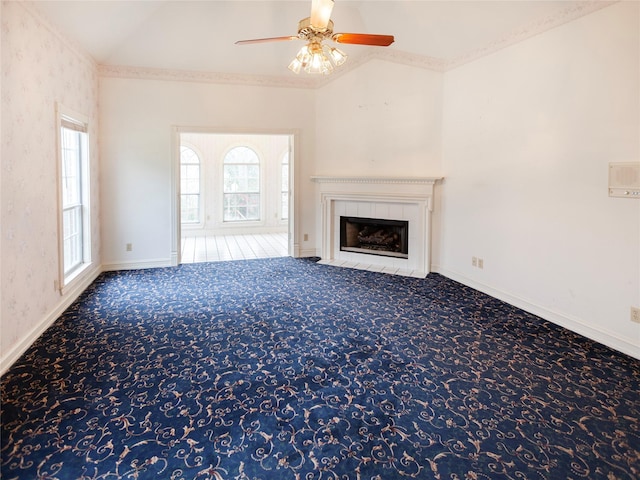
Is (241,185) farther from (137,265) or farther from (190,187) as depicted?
(137,265)

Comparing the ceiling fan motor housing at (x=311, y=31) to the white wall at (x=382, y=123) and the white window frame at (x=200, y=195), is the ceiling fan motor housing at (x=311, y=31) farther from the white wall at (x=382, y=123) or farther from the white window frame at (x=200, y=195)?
the white window frame at (x=200, y=195)

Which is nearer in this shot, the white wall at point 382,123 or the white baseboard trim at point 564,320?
the white baseboard trim at point 564,320

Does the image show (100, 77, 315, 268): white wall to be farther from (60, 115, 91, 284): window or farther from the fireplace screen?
the fireplace screen

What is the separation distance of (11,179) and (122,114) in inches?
125

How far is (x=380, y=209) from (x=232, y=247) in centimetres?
336

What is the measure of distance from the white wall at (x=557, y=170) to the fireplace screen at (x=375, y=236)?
3.64 feet

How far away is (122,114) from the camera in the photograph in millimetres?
5926

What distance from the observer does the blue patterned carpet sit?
2.07 metres

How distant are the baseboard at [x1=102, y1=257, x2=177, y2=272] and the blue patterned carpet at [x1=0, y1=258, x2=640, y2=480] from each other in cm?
166

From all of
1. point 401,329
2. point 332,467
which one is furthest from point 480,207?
point 332,467

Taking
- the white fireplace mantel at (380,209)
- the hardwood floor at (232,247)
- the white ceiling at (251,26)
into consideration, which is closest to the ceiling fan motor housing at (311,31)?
the white ceiling at (251,26)

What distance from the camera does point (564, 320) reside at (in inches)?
154

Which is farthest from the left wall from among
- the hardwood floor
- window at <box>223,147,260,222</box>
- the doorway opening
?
window at <box>223,147,260,222</box>

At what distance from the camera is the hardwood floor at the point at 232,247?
7333mm
